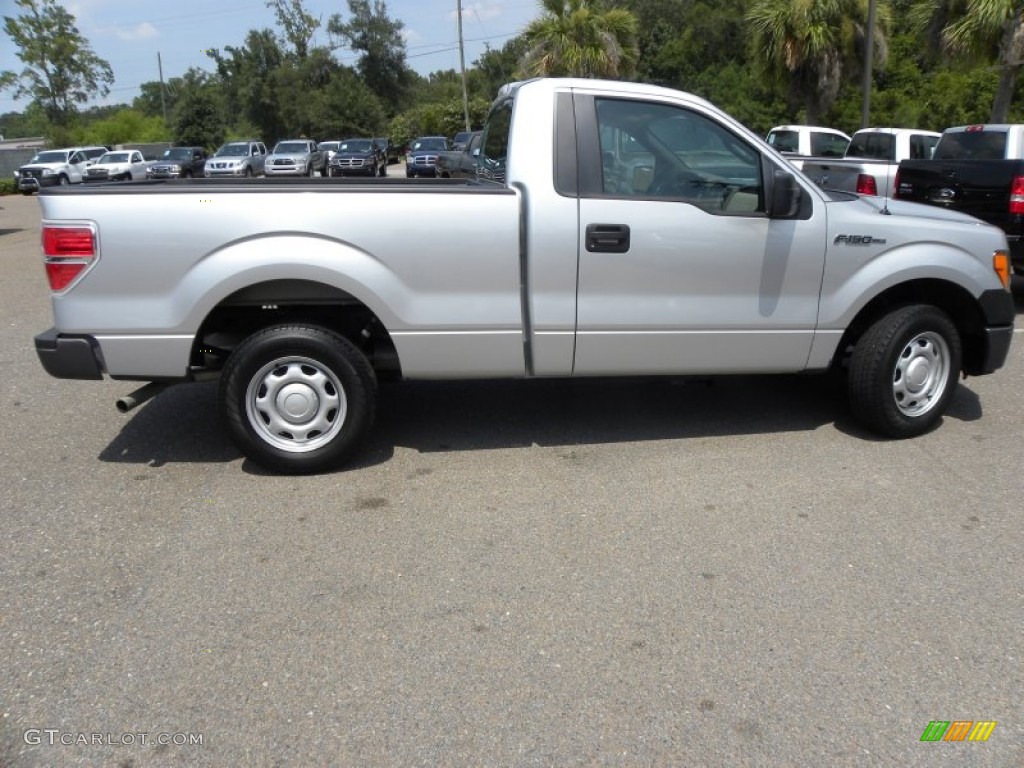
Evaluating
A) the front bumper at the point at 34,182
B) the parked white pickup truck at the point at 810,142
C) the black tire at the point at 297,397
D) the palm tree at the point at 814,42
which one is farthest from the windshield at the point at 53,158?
the black tire at the point at 297,397

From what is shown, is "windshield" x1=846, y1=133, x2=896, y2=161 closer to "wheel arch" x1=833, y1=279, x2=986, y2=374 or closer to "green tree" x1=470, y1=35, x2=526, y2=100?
"wheel arch" x1=833, y1=279, x2=986, y2=374

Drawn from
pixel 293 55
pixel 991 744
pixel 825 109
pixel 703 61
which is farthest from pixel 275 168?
pixel 293 55

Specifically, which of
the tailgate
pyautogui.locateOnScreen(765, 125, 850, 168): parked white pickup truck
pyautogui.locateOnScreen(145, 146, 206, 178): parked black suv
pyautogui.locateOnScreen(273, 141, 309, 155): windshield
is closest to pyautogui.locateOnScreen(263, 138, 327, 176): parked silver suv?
pyautogui.locateOnScreen(273, 141, 309, 155): windshield

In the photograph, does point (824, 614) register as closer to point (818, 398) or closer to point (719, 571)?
point (719, 571)

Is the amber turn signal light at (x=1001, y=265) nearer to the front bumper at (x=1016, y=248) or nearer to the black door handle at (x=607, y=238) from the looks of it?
the black door handle at (x=607, y=238)

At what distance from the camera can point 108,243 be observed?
14.3ft

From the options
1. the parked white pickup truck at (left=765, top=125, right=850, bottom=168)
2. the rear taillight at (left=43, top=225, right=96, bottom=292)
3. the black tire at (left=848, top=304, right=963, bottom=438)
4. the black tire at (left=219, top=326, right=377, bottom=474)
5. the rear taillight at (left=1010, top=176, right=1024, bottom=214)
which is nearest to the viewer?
the rear taillight at (left=43, top=225, right=96, bottom=292)

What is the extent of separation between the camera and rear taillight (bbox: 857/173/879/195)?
11164 mm

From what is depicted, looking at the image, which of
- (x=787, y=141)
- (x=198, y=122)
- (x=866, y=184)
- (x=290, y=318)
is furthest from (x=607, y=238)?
(x=198, y=122)

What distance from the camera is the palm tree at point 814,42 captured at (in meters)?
22.2

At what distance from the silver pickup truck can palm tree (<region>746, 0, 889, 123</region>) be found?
63.7ft

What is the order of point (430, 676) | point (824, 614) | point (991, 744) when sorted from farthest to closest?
point (824, 614) < point (430, 676) < point (991, 744)

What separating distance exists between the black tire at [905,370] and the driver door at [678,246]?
1.60 feet

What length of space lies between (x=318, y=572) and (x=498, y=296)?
1722 mm
